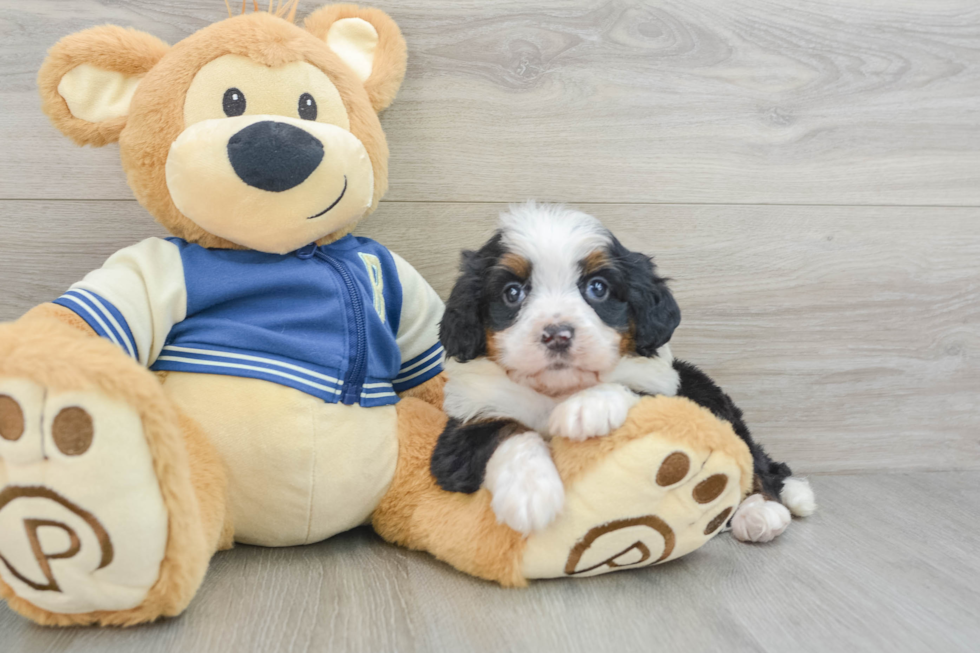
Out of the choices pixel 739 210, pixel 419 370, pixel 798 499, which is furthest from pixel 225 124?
pixel 798 499

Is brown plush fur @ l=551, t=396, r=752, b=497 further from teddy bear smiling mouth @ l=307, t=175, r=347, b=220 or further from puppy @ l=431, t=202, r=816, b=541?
teddy bear smiling mouth @ l=307, t=175, r=347, b=220

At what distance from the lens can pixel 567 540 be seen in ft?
3.95

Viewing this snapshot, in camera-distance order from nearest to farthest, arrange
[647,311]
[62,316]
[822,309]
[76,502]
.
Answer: [76,502], [62,316], [647,311], [822,309]

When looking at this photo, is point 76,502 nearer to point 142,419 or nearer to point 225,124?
point 142,419

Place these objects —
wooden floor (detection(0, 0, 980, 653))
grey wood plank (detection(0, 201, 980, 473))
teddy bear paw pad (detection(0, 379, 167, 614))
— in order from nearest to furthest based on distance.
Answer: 1. teddy bear paw pad (detection(0, 379, 167, 614))
2. wooden floor (detection(0, 0, 980, 653))
3. grey wood plank (detection(0, 201, 980, 473))

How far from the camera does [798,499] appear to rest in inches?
66.8

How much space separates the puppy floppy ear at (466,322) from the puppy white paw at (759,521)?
69 centimetres

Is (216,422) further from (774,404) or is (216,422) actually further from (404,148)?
(774,404)

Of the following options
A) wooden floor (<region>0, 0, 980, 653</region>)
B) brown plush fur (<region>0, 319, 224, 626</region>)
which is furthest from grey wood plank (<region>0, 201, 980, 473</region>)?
brown plush fur (<region>0, 319, 224, 626</region>)

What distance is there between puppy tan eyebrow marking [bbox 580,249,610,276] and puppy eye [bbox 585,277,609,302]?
0.07ft

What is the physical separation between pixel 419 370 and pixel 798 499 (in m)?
0.96

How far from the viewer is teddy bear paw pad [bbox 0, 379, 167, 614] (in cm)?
93

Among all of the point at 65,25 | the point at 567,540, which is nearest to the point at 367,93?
the point at 65,25

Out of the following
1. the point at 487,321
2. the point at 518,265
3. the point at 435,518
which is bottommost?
the point at 435,518
